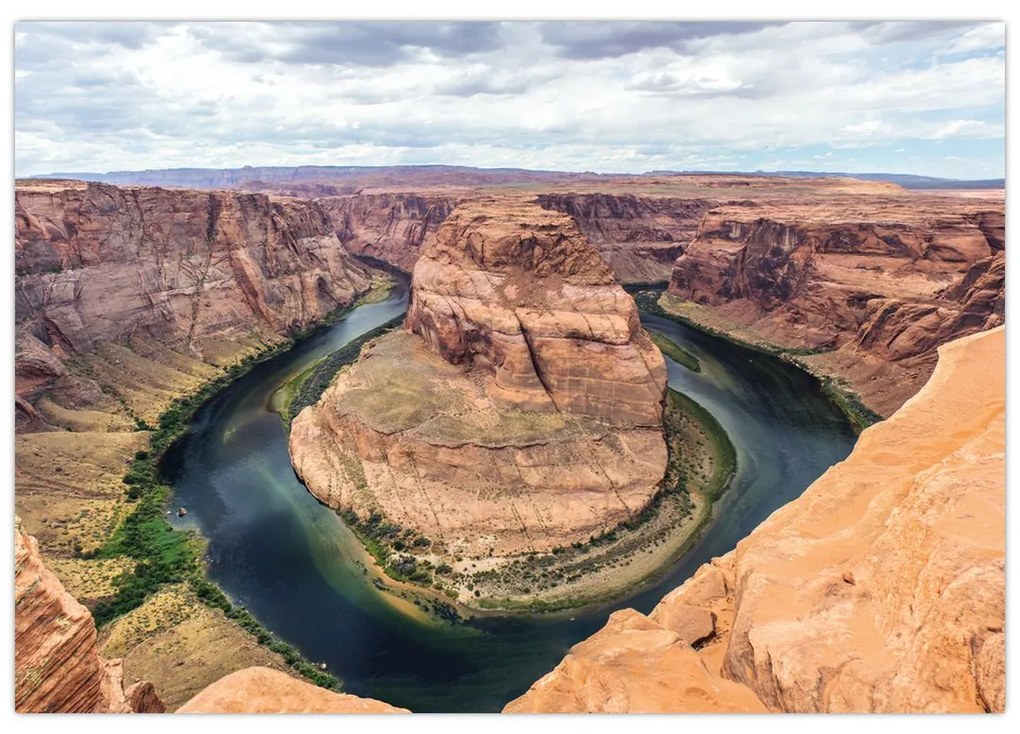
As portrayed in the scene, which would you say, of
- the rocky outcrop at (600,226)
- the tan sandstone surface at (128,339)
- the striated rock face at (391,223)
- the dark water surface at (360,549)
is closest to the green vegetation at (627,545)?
the dark water surface at (360,549)

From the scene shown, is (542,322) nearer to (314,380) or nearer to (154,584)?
(314,380)

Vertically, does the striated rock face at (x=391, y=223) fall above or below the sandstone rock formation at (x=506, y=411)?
above

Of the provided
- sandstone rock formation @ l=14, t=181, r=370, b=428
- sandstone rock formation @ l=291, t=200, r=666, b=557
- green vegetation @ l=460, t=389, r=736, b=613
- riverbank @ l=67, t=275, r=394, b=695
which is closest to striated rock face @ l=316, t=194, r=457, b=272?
sandstone rock formation @ l=14, t=181, r=370, b=428

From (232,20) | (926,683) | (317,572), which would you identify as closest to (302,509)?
(317,572)

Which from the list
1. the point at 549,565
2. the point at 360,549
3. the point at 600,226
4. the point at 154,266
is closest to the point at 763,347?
the point at 549,565

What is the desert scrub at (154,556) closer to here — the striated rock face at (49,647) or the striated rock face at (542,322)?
the striated rock face at (49,647)

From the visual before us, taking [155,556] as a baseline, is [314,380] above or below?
above

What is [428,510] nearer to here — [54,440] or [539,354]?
[539,354]
